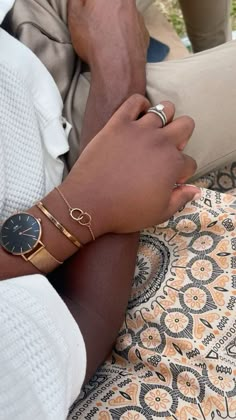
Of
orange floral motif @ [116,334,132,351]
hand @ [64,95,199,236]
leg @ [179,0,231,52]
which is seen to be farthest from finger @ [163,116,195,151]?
leg @ [179,0,231,52]

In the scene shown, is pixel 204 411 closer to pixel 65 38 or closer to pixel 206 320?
pixel 206 320

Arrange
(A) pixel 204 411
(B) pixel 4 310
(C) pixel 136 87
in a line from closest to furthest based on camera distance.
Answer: (B) pixel 4 310
(A) pixel 204 411
(C) pixel 136 87

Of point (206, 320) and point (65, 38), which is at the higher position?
point (65, 38)

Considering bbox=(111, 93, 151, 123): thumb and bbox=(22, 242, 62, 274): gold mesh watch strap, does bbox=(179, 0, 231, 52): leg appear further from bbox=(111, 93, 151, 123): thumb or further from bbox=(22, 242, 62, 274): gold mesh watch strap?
bbox=(22, 242, 62, 274): gold mesh watch strap

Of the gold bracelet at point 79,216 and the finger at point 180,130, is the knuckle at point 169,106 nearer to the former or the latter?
the finger at point 180,130

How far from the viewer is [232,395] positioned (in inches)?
22.4

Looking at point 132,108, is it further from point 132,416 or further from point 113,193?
point 132,416

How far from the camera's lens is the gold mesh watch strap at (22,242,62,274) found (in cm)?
55

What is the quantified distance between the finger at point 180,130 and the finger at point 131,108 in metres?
0.04

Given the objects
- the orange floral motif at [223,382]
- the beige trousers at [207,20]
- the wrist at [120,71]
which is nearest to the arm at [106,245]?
the wrist at [120,71]

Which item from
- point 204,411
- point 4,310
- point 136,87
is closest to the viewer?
point 4,310

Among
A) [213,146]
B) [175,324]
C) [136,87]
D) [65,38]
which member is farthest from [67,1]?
[175,324]

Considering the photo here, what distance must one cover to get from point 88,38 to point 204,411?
43 cm

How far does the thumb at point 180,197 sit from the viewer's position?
62 cm
